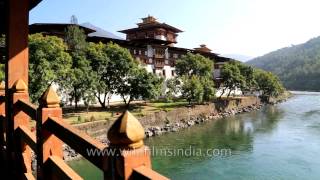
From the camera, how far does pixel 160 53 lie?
4528 cm

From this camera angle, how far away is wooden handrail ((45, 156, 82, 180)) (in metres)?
2.64

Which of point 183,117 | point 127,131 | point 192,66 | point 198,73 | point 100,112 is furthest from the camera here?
point 198,73

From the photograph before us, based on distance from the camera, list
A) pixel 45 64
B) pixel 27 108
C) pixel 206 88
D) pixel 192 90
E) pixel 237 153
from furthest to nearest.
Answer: pixel 206 88
pixel 192 90
pixel 45 64
pixel 237 153
pixel 27 108

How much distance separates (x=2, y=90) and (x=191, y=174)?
45.1 feet

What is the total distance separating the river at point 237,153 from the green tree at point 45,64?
619cm

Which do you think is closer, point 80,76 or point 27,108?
point 27,108

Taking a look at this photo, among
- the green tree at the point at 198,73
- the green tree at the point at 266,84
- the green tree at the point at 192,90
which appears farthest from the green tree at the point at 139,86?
the green tree at the point at 266,84

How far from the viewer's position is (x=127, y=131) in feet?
5.07

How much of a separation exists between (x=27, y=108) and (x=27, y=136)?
0.34 metres

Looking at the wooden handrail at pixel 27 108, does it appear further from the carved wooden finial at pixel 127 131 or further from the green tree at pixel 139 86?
the green tree at pixel 139 86

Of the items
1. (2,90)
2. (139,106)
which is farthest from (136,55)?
(2,90)

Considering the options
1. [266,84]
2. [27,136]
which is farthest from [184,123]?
[266,84]

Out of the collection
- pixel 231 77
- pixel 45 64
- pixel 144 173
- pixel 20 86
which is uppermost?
pixel 231 77

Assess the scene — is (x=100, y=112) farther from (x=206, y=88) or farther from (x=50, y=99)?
(x=50, y=99)
